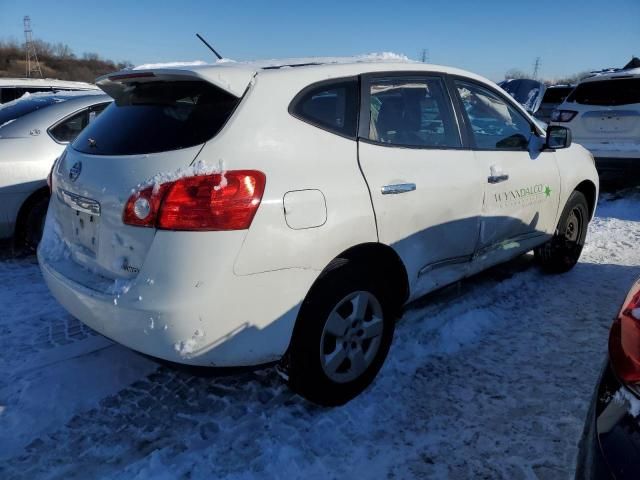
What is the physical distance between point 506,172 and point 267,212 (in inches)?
80.2

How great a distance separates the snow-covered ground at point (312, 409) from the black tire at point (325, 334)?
137 millimetres

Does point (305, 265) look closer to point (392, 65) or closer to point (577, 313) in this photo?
point (392, 65)

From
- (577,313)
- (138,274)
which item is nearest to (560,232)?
(577,313)

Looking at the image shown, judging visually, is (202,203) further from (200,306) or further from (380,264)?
(380,264)

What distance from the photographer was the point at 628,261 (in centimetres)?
505

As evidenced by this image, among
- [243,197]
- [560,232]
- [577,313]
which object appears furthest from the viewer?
[560,232]

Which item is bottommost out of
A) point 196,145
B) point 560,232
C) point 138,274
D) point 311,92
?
point 560,232

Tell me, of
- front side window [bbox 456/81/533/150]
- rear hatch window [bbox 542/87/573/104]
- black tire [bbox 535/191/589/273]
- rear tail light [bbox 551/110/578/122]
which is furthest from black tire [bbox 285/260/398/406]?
rear hatch window [bbox 542/87/573/104]

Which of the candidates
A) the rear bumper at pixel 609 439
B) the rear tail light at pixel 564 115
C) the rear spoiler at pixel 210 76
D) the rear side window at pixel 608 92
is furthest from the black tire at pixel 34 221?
the rear side window at pixel 608 92

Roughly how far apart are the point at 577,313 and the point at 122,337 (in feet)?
10.7

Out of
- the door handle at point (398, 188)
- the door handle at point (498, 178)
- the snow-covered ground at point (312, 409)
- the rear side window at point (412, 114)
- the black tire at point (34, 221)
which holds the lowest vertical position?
the snow-covered ground at point (312, 409)

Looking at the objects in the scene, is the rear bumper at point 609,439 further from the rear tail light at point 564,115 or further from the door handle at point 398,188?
the rear tail light at point 564,115

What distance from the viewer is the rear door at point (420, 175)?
8.64 feet

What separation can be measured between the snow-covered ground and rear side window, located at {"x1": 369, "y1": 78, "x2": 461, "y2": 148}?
1294 mm
